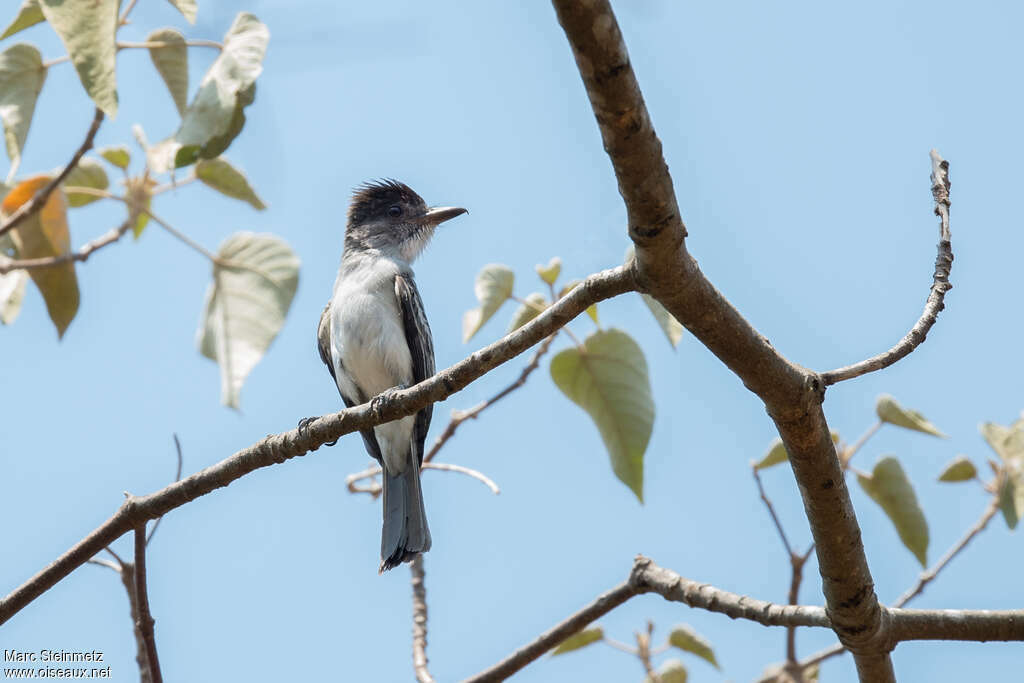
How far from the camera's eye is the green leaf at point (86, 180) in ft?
10.9

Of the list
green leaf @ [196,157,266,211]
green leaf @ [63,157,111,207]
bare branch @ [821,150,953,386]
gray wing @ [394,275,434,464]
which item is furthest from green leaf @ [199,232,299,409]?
gray wing @ [394,275,434,464]

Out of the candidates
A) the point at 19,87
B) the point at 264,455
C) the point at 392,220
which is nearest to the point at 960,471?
the point at 264,455

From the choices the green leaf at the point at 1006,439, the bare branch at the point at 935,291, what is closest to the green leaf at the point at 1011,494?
the green leaf at the point at 1006,439

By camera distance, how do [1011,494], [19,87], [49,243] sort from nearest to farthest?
1. [19,87]
2. [49,243]
3. [1011,494]

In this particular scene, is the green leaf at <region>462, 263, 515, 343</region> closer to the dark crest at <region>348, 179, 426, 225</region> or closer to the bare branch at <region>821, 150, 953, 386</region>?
the bare branch at <region>821, 150, 953, 386</region>

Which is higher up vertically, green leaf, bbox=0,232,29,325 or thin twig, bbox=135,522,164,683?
green leaf, bbox=0,232,29,325

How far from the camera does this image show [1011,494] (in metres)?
3.46

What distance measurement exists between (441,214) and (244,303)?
3.56m

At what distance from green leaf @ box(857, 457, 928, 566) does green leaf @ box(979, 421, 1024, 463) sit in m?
0.36

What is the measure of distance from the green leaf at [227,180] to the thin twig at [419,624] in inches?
62.8

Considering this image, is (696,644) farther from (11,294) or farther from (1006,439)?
(11,294)

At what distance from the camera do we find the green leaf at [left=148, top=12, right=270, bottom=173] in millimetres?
2447

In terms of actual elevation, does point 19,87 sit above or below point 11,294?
above

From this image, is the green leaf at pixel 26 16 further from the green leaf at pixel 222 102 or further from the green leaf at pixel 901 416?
the green leaf at pixel 901 416
